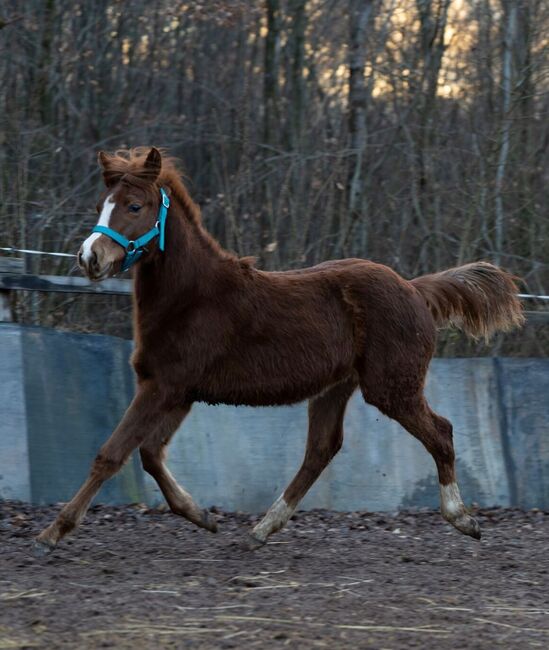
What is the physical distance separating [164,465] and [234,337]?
0.84m

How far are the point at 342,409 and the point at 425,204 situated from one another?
5.58 m

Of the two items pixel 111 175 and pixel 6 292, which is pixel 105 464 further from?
pixel 6 292

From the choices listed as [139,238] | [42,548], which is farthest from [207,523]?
[139,238]

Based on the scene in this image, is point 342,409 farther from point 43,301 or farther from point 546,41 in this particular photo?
point 546,41

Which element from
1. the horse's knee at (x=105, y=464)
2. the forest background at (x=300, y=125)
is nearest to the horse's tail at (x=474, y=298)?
the horse's knee at (x=105, y=464)

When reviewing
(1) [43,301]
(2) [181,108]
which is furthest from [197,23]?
(1) [43,301]

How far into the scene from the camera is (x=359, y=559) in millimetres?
5648

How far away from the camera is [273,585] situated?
493cm

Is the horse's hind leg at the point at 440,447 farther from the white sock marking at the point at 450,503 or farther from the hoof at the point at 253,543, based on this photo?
the hoof at the point at 253,543

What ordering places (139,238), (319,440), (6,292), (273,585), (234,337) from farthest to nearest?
(6,292)
(319,440)
(234,337)
(139,238)
(273,585)

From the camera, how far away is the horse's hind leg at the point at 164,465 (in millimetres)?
5695

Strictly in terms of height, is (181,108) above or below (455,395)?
above

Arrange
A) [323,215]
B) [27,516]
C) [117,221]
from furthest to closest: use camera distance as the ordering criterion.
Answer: [323,215]
[27,516]
[117,221]

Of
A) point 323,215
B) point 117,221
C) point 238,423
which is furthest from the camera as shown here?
point 323,215
